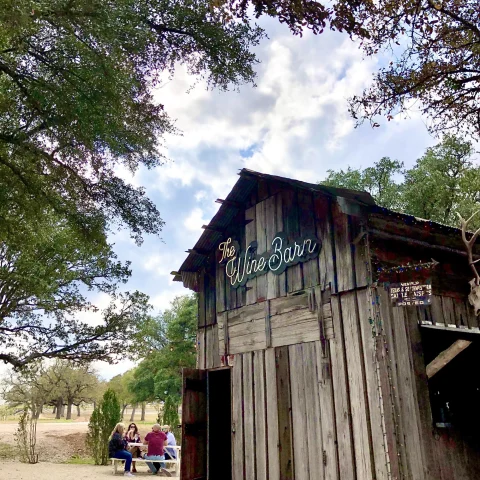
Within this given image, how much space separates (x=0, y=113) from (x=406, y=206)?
675 inches

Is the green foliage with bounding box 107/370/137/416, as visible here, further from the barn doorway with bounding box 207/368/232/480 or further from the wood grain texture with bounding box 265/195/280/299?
the wood grain texture with bounding box 265/195/280/299

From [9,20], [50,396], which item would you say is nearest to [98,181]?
[9,20]

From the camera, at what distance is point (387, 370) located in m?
6.04

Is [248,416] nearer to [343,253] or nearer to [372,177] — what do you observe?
[343,253]

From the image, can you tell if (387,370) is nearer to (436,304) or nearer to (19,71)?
→ (436,304)

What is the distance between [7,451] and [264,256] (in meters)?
18.7

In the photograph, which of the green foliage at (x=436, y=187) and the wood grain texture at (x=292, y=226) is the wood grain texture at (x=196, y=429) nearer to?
the wood grain texture at (x=292, y=226)

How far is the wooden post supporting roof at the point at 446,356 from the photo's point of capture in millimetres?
6262

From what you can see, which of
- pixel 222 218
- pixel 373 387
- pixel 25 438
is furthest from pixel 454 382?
pixel 25 438

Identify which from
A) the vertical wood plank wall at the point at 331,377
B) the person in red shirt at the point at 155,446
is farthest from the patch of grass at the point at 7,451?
the vertical wood plank wall at the point at 331,377

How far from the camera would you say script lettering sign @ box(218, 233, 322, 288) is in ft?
25.0

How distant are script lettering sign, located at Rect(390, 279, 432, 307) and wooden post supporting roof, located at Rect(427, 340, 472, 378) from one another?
3.25 feet

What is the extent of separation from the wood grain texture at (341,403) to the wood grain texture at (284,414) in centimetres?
99

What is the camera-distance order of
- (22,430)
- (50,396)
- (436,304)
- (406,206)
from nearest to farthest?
(436,304) < (22,430) < (406,206) < (50,396)
